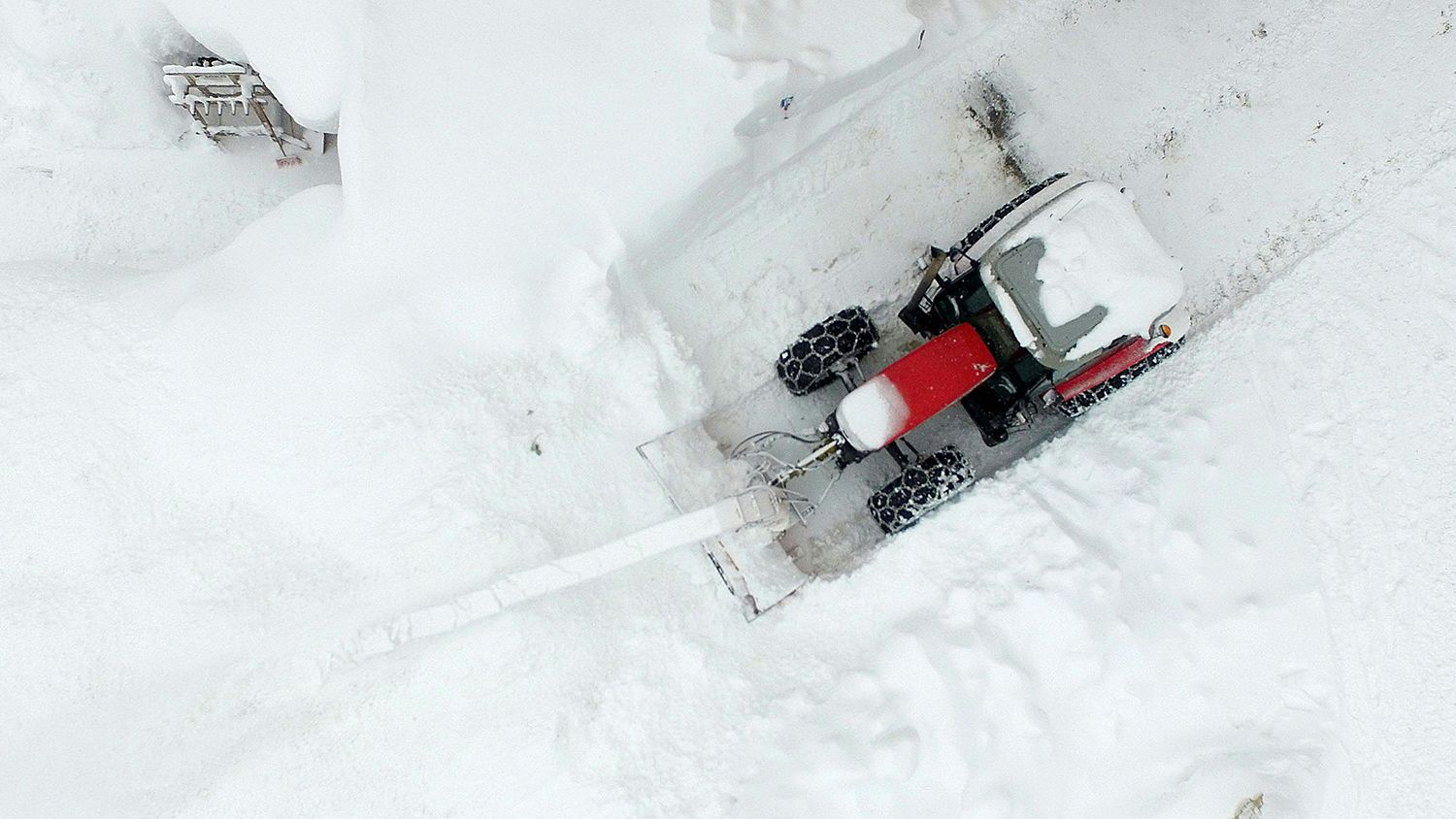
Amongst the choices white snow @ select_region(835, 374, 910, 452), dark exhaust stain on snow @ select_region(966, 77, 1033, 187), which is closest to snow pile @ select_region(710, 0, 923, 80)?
dark exhaust stain on snow @ select_region(966, 77, 1033, 187)

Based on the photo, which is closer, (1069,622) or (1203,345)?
(1069,622)

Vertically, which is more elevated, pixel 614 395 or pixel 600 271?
pixel 600 271

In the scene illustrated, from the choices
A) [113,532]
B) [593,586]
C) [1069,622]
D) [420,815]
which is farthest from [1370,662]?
[113,532]

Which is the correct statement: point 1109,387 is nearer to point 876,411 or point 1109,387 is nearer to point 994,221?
point 994,221

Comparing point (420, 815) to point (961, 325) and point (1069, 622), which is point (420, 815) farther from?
point (961, 325)

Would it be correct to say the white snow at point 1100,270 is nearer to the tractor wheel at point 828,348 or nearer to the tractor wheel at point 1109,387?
the tractor wheel at point 1109,387

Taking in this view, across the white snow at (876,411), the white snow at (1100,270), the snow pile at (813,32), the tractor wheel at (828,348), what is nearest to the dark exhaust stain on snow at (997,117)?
the snow pile at (813,32)
